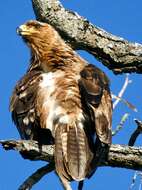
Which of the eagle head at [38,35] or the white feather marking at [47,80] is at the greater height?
the eagle head at [38,35]

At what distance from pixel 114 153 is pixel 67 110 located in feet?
3.08

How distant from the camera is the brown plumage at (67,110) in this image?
173 inches

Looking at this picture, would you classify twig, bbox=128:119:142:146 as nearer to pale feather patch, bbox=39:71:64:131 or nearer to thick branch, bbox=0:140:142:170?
thick branch, bbox=0:140:142:170

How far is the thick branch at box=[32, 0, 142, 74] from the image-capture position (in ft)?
15.3

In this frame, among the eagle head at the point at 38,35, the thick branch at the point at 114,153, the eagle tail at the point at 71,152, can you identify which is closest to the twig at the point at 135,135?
the thick branch at the point at 114,153

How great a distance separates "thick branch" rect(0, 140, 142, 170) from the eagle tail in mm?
190

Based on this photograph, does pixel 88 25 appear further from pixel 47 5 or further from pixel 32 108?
pixel 32 108

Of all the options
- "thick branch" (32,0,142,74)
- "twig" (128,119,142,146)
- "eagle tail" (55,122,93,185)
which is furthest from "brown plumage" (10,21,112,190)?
"thick branch" (32,0,142,74)

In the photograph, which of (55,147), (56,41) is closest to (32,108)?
(55,147)

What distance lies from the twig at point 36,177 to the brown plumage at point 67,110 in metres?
0.07

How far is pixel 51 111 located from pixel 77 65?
0.79 meters

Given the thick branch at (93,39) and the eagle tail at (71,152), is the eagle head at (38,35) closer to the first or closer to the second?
the thick branch at (93,39)

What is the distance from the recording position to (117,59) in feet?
15.3

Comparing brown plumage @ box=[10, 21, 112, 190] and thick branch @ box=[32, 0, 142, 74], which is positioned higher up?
thick branch @ box=[32, 0, 142, 74]
